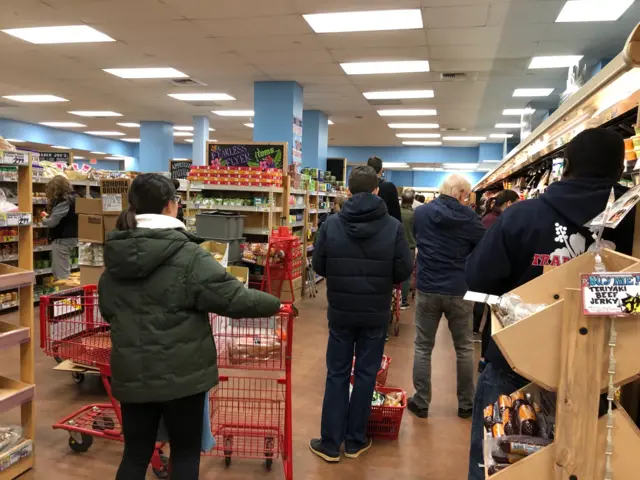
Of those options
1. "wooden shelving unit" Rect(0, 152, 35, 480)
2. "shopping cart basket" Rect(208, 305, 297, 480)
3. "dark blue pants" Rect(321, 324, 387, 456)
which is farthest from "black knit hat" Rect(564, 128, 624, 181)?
"wooden shelving unit" Rect(0, 152, 35, 480)

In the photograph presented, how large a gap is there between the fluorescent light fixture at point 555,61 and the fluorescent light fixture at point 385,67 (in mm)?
1611

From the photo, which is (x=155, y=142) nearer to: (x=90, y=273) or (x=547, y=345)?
(x=90, y=273)

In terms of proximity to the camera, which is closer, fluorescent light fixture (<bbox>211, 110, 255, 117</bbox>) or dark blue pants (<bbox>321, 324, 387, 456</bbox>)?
dark blue pants (<bbox>321, 324, 387, 456</bbox>)

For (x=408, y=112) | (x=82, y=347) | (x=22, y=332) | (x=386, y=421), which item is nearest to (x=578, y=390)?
(x=386, y=421)

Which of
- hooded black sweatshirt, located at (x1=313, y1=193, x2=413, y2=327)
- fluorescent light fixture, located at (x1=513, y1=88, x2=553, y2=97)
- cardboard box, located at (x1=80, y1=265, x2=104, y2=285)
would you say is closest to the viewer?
hooded black sweatshirt, located at (x1=313, y1=193, x2=413, y2=327)

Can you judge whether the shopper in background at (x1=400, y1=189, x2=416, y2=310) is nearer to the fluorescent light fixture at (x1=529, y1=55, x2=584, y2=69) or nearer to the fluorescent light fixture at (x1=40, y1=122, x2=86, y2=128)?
the fluorescent light fixture at (x1=529, y1=55, x2=584, y2=69)

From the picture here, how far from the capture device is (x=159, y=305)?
199cm

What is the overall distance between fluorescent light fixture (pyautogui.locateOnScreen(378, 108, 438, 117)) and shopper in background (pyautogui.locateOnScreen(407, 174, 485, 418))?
27.8 ft

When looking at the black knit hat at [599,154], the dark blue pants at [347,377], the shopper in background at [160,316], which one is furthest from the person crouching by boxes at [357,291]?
the black knit hat at [599,154]

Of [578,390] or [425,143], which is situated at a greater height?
[425,143]

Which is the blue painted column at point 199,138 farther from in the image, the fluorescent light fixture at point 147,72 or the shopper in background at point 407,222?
the shopper in background at point 407,222

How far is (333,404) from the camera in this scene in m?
3.14

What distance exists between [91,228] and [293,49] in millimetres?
3865

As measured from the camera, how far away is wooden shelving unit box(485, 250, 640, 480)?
44.9 inches
